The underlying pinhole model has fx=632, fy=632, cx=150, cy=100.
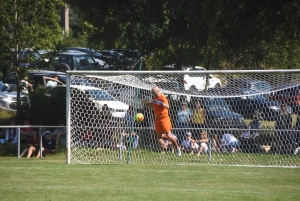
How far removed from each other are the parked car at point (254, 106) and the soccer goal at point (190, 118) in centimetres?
1

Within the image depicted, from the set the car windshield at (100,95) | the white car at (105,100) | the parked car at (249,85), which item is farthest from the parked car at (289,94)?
the car windshield at (100,95)

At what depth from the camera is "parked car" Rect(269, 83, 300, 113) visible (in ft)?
51.8

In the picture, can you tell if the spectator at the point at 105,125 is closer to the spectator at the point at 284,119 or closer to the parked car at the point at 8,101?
the spectator at the point at 284,119

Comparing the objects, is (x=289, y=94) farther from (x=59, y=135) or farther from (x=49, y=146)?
(x=49, y=146)

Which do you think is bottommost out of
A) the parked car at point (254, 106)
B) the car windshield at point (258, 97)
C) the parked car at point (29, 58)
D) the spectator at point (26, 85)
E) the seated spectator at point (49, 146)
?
the seated spectator at point (49, 146)

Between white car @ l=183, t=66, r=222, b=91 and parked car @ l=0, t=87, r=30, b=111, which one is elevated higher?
white car @ l=183, t=66, r=222, b=91

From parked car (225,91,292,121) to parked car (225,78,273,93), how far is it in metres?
0.19

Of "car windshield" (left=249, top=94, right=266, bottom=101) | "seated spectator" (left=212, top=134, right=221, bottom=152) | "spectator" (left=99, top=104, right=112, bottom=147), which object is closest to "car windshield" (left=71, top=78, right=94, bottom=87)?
"spectator" (left=99, top=104, right=112, bottom=147)

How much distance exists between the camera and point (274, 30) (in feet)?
67.1

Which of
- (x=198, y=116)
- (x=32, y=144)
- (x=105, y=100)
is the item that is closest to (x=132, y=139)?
(x=105, y=100)

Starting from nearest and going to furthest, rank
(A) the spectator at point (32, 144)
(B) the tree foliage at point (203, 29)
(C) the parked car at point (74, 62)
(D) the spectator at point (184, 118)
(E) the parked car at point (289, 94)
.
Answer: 1. (E) the parked car at point (289, 94)
2. (D) the spectator at point (184, 118)
3. (A) the spectator at point (32, 144)
4. (B) the tree foliage at point (203, 29)
5. (C) the parked car at point (74, 62)

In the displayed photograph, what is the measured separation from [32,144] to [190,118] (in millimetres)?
5231

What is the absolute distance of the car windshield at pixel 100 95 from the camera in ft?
58.6

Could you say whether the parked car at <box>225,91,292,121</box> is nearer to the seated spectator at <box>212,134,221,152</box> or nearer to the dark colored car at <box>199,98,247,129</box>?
the dark colored car at <box>199,98,247,129</box>
